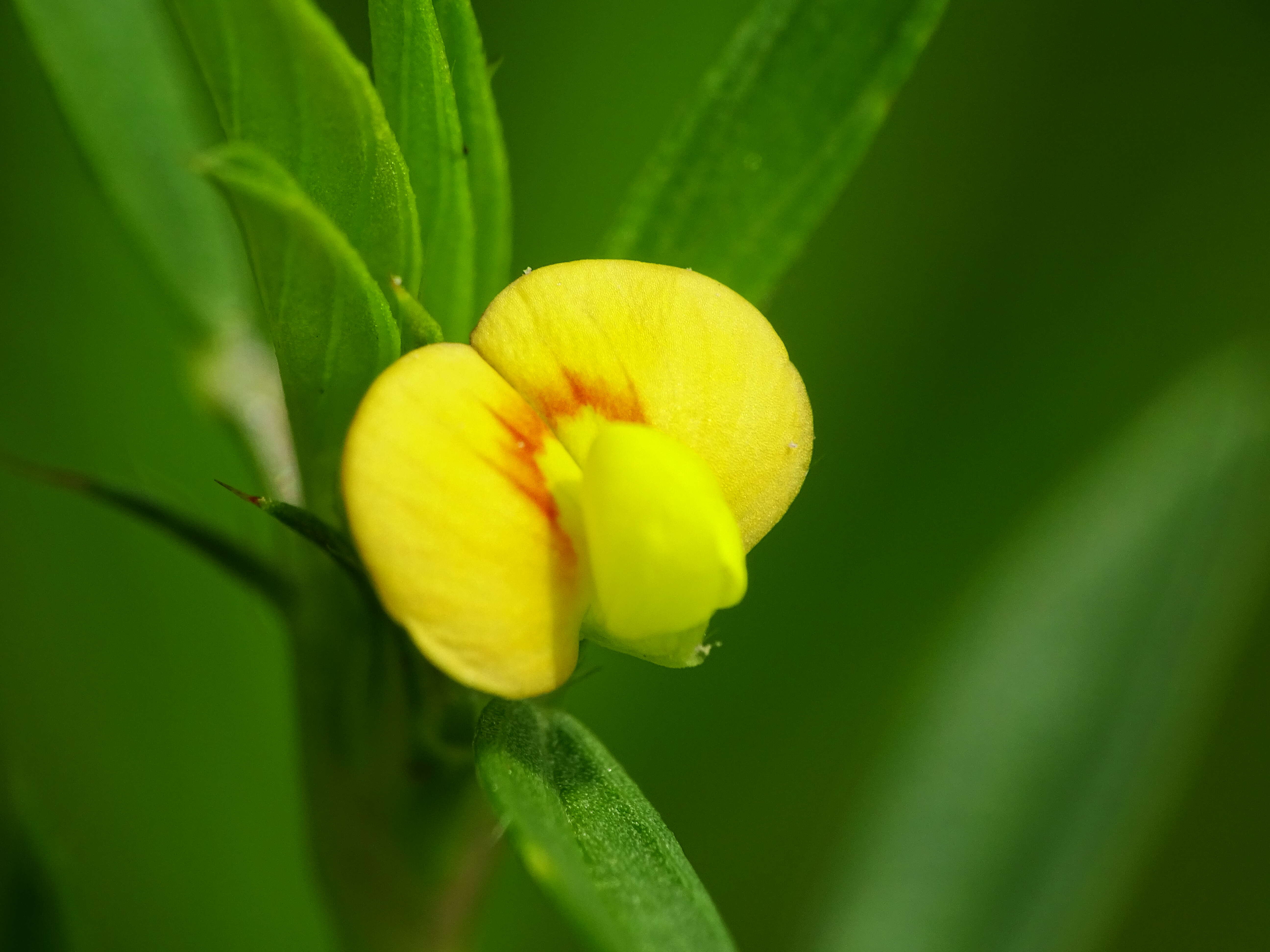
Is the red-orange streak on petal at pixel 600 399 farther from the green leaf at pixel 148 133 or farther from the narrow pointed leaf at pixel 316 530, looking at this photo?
the green leaf at pixel 148 133

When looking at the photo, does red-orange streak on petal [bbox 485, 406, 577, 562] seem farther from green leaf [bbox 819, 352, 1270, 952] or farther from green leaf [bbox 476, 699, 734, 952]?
green leaf [bbox 819, 352, 1270, 952]

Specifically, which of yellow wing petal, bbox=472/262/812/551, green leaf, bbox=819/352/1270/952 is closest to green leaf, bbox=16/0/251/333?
yellow wing petal, bbox=472/262/812/551

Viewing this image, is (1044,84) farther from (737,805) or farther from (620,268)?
(620,268)

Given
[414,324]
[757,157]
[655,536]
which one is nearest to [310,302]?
[414,324]

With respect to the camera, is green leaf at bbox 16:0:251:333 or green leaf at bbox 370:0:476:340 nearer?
green leaf at bbox 370:0:476:340

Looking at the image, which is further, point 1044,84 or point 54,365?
point 1044,84

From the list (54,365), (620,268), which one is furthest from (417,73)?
(54,365)

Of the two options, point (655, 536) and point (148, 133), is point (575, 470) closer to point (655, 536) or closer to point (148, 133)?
point (655, 536)
